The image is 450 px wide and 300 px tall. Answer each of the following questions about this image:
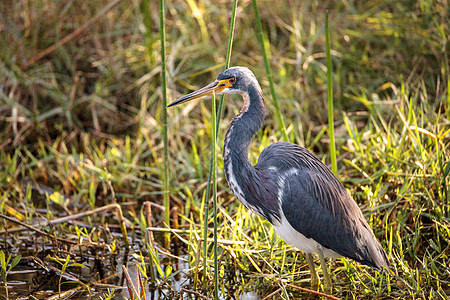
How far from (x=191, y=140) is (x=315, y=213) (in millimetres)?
1797

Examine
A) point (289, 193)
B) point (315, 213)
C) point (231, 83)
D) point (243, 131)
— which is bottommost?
point (315, 213)

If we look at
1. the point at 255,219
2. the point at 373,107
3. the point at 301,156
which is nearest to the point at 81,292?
the point at 255,219

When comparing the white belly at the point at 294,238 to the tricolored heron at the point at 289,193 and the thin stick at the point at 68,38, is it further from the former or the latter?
the thin stick at the point at 68,38

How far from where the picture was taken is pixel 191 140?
4793 mm

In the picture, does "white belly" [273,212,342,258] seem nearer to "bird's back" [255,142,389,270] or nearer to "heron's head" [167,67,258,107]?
"bird's back" [255,142,389,270]

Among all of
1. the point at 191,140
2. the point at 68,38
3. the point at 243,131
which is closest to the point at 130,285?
the point at 243,131

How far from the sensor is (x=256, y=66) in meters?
5.62

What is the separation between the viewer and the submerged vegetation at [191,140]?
3.46 meters

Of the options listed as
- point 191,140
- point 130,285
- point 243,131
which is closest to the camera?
point 130,285

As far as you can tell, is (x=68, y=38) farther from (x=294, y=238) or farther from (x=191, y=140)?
(x=294, y=238)

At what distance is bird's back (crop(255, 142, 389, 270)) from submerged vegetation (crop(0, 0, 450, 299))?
0.62 ft

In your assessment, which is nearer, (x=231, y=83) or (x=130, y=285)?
(x=130, y=285)

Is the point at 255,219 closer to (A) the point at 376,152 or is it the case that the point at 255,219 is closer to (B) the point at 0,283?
(A) the point at 376,152

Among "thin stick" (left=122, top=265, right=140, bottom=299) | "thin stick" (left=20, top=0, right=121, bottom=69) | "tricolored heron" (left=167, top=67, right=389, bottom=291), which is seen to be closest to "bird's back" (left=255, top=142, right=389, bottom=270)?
"tricolored heron" (left=167, top=67, right=389, bottom=291)
